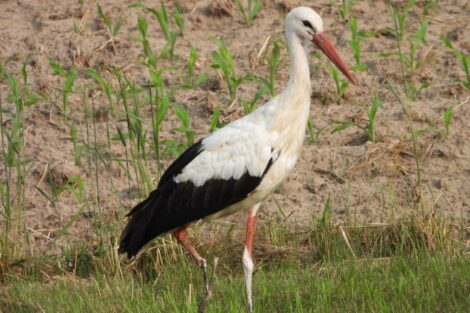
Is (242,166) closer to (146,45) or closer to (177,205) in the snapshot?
(177,205)

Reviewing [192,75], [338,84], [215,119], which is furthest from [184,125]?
[338,84]

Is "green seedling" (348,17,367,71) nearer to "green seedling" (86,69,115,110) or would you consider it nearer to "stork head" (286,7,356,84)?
→ "green seedling" (86,69,115,110)

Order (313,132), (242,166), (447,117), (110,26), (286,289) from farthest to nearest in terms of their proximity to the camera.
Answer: (110,26) < (313,132) < (447,117) < (242,166) < (286,289)

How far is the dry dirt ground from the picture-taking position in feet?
30.5

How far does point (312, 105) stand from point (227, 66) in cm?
79

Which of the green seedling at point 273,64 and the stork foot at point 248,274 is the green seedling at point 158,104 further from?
the stork foot at point 248,274

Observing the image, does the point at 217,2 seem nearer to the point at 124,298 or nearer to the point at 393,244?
the point at 393,244

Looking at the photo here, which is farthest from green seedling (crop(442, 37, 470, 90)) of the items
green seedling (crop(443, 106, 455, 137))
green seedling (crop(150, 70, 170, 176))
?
green seedling (crop(150, 70, 170, 176))

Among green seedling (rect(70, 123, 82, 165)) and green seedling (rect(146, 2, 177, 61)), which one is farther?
green seedling (rect(146, 2, 177, 61))

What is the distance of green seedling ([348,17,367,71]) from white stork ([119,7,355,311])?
7.80 feet

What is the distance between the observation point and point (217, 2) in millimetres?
11594

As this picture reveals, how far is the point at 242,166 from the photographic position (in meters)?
7.79

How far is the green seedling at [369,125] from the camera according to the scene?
9492mm

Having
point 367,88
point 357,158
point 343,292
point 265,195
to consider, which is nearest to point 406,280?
point 343,292
